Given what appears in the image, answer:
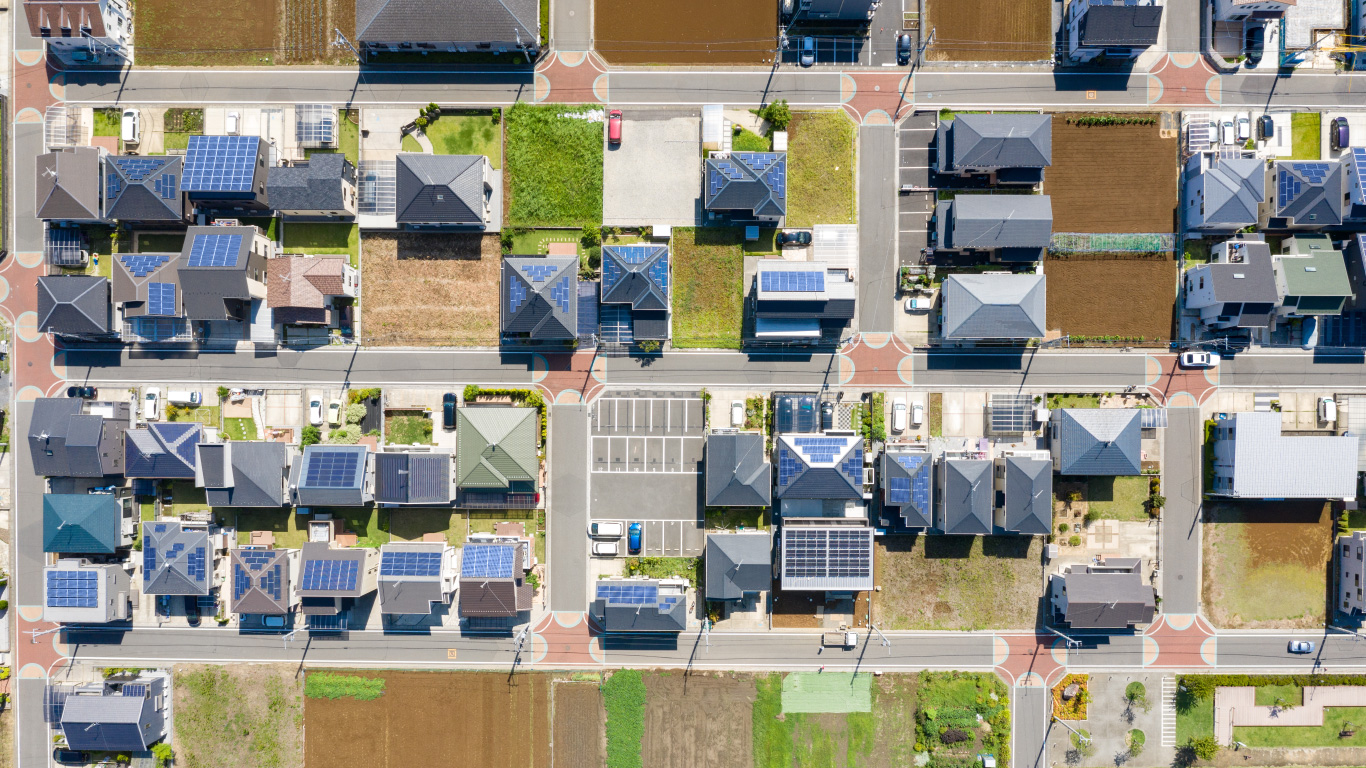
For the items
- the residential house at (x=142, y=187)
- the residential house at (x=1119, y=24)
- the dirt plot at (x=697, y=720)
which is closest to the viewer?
the residential house at (x=1119, y=24)

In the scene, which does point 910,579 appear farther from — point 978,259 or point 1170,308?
point 1170,308

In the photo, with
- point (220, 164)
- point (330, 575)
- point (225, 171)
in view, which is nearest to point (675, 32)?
point (225, 171)

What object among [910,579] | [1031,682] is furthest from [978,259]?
[1031,682]

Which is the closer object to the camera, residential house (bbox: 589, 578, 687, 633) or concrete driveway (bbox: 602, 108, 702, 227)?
residential house (bbox: 589, 578, 687, 633)

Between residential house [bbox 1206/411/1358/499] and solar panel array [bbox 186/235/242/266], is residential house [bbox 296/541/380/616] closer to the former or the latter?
solar panel array [bbox 186/235/242/266]

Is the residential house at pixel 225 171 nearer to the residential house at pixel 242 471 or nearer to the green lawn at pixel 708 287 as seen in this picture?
the residential house at pixel 242 471

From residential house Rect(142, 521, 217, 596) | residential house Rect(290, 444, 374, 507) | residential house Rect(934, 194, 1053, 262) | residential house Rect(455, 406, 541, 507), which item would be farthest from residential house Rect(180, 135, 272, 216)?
residential house Rect(934, 194, 1053, 262)

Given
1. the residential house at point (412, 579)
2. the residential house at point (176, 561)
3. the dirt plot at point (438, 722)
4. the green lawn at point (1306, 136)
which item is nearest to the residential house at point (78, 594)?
the residential house at point (176, 561)
